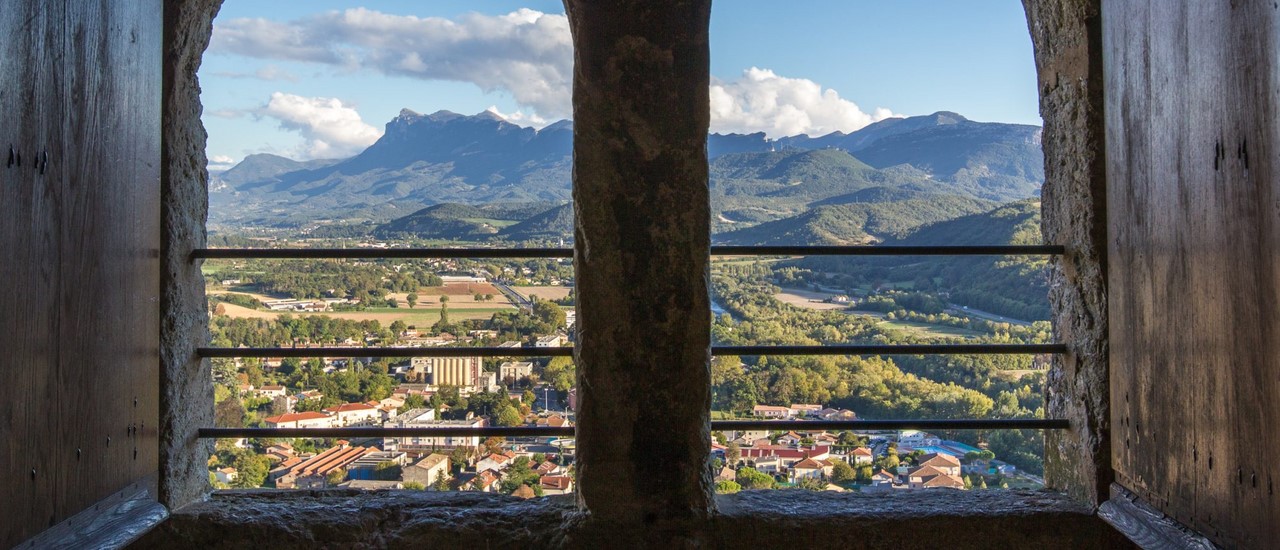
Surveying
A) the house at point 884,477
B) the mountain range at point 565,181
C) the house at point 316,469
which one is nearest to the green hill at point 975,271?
the mountain range at point 565,181

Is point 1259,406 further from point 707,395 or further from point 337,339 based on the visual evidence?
point 337,339

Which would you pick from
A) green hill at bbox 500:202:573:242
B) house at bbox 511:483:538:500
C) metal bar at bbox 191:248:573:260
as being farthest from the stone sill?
green hill at bbox 500:202:573:242

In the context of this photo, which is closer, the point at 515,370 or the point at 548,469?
the point at 548,469

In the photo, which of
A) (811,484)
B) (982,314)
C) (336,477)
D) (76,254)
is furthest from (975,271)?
(76,254)

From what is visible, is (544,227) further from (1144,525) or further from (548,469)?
(1144,525)

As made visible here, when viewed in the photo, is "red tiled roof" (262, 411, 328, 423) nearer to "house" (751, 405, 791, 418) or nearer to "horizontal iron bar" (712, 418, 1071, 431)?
"horizontal iron bar" (712, 418, 1071, 431)

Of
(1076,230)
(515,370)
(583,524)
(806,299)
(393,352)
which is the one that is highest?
(1076,230)
